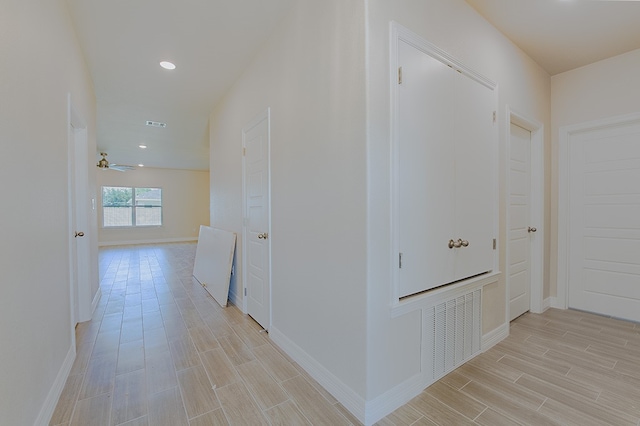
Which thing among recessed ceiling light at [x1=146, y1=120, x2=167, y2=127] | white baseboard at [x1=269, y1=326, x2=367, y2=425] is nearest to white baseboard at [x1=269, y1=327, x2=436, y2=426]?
white baseboard at [x1=269, y1=326, x2=367, y2=425]

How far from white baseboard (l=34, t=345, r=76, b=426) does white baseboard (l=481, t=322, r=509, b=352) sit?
121 inches

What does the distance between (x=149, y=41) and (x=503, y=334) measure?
14.8 ft

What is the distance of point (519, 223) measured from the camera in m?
3.11

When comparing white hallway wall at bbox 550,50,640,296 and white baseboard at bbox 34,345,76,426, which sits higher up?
white hallway wall at bbox 550,50,640,296

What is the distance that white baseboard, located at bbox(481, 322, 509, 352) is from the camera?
2.39m

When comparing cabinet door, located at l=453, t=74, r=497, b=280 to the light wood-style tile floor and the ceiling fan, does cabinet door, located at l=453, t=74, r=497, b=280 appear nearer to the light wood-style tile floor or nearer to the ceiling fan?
the light wood-style tile floor

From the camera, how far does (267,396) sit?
182 cm

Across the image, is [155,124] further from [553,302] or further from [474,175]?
[553,302]

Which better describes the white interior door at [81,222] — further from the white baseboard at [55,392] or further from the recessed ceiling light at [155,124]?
the recessed ceiling light at [155,124]

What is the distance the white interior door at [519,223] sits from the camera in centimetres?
300

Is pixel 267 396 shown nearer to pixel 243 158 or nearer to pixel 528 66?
pixel 243 158

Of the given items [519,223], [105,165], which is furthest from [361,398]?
[105,165]

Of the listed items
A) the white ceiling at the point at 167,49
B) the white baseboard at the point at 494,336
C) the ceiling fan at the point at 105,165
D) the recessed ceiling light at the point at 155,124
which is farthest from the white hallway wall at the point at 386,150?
the ceiling fan at the point at 105,165

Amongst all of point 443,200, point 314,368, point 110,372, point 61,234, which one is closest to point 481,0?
point 443,200
